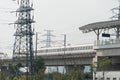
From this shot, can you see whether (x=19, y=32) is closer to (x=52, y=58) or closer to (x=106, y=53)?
(x=106, y=53)

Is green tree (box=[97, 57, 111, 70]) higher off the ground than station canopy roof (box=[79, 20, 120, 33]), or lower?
lower

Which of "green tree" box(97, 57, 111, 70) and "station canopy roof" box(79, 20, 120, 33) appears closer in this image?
"green tree" box(97, 57, 111, 70)

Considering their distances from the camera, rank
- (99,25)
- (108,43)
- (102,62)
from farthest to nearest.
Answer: (99,25)
(108,43)
(102,62)

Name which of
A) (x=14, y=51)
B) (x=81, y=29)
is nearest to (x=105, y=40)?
(x=81, y=29)

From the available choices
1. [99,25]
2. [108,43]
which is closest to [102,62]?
[108,43]

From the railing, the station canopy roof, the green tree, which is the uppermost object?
the station canopy roof

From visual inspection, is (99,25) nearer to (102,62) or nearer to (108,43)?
A: (108,43)

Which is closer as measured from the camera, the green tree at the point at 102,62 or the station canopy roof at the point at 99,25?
the green tree at the point at 102,62

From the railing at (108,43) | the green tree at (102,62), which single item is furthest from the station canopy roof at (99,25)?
the green tree at (102,62)

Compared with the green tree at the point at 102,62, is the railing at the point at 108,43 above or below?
above

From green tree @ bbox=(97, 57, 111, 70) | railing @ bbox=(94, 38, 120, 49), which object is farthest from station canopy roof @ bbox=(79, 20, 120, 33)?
green tree @ bbox=(97, 57, 111, 70)

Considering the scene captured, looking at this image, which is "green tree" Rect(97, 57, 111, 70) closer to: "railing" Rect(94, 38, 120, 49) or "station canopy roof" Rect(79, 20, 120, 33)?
"railing" Rect(94, 38, 120, 49)

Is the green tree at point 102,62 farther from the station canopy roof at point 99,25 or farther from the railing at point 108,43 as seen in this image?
the station canopy roof at point 99,25

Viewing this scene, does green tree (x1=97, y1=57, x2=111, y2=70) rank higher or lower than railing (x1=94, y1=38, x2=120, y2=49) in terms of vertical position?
lower
